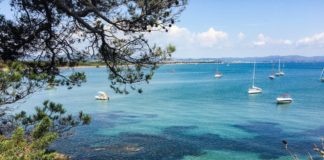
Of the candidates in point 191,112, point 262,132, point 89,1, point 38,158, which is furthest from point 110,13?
point 191,112

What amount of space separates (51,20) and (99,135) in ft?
66.7

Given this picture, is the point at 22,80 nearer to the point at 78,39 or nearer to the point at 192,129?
the point at 78,39

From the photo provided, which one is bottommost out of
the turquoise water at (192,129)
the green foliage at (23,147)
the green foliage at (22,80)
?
the turquoise water at (192,129)

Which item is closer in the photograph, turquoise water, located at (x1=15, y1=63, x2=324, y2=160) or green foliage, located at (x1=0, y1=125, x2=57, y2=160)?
green foliage, located at (x1=0, y1=125, x2=57, y2=160)

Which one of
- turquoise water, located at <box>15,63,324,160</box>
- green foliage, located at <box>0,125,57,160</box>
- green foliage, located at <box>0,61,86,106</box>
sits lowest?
turquoise water, located at <box>15,63,324,160</box>

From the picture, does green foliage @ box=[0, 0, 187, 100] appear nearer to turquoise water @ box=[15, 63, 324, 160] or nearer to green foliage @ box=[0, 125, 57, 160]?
green foliage @ box=[0, 125, 57, 160]

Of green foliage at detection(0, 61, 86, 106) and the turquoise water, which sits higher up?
green foliage at detection(0, 61, 86, 106)

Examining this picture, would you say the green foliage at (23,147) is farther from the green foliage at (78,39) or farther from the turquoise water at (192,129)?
the turquoise water at (192,129)

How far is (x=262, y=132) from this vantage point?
30.8m

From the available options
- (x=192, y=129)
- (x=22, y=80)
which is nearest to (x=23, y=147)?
(x=22, y=80)

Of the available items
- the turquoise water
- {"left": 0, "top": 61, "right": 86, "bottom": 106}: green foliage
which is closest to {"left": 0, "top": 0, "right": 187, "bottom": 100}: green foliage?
{"left": 0, "top": 61, "right": 86, "bottom": 106}: green foliage

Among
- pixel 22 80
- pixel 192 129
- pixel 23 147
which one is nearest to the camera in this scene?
pixel 23 147

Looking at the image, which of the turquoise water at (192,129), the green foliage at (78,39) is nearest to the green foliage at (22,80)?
the green foliage at (78,39)

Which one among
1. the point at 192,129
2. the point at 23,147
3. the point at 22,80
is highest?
the point at 22,80
